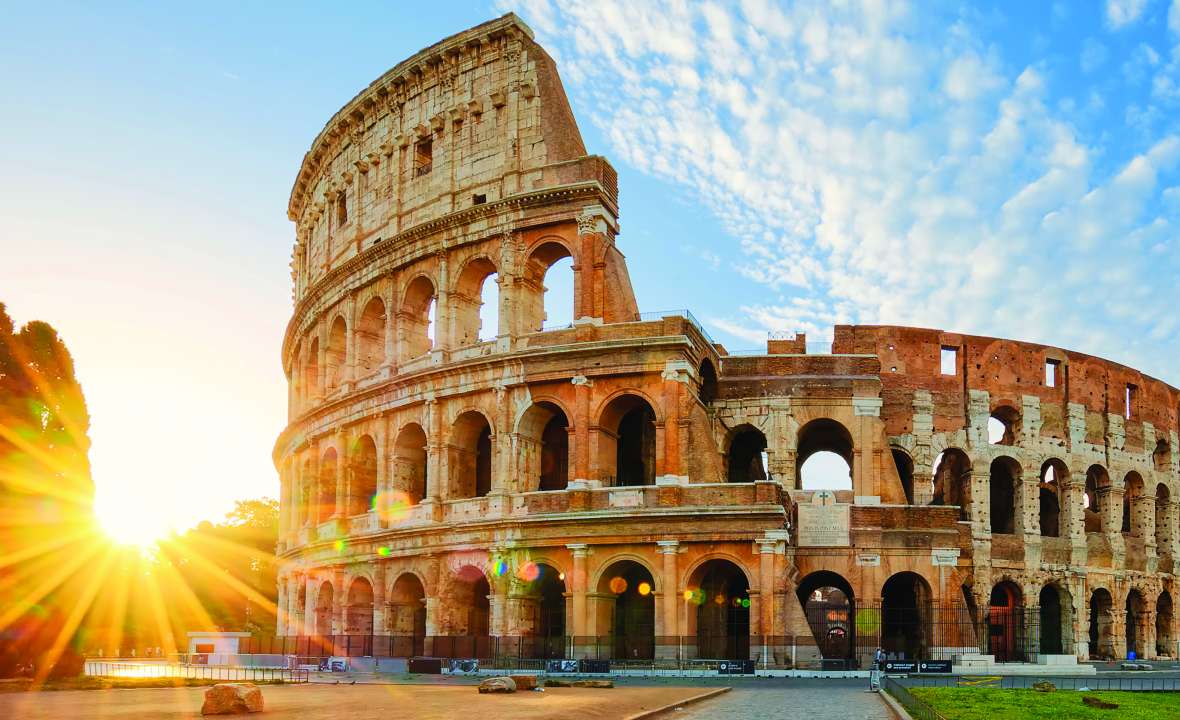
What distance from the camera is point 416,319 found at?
37500mm

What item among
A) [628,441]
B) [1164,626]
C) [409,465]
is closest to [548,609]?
[628,441]

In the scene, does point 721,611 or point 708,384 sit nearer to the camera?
point 721,611

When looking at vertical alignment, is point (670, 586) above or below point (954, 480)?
below

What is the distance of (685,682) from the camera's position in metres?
25.5

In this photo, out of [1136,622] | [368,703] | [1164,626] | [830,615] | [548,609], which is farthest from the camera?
[830,615]

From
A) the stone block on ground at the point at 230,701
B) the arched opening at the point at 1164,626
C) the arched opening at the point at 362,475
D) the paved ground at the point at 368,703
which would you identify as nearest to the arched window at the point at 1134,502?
the arched opening at the point at 1164,626

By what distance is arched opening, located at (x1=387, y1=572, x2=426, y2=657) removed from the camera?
113 feet

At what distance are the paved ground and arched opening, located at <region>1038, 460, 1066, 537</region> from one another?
78.3 feet

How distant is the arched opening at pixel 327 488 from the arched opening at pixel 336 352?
2442mm

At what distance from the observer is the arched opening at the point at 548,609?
3103 cm

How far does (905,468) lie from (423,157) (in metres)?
19.6

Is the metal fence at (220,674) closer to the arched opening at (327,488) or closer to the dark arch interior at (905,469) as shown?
the arched opening at (327,488)

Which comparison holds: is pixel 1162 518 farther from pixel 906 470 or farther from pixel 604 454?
pixel 604 454

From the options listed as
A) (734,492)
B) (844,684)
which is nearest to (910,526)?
(734,492)
